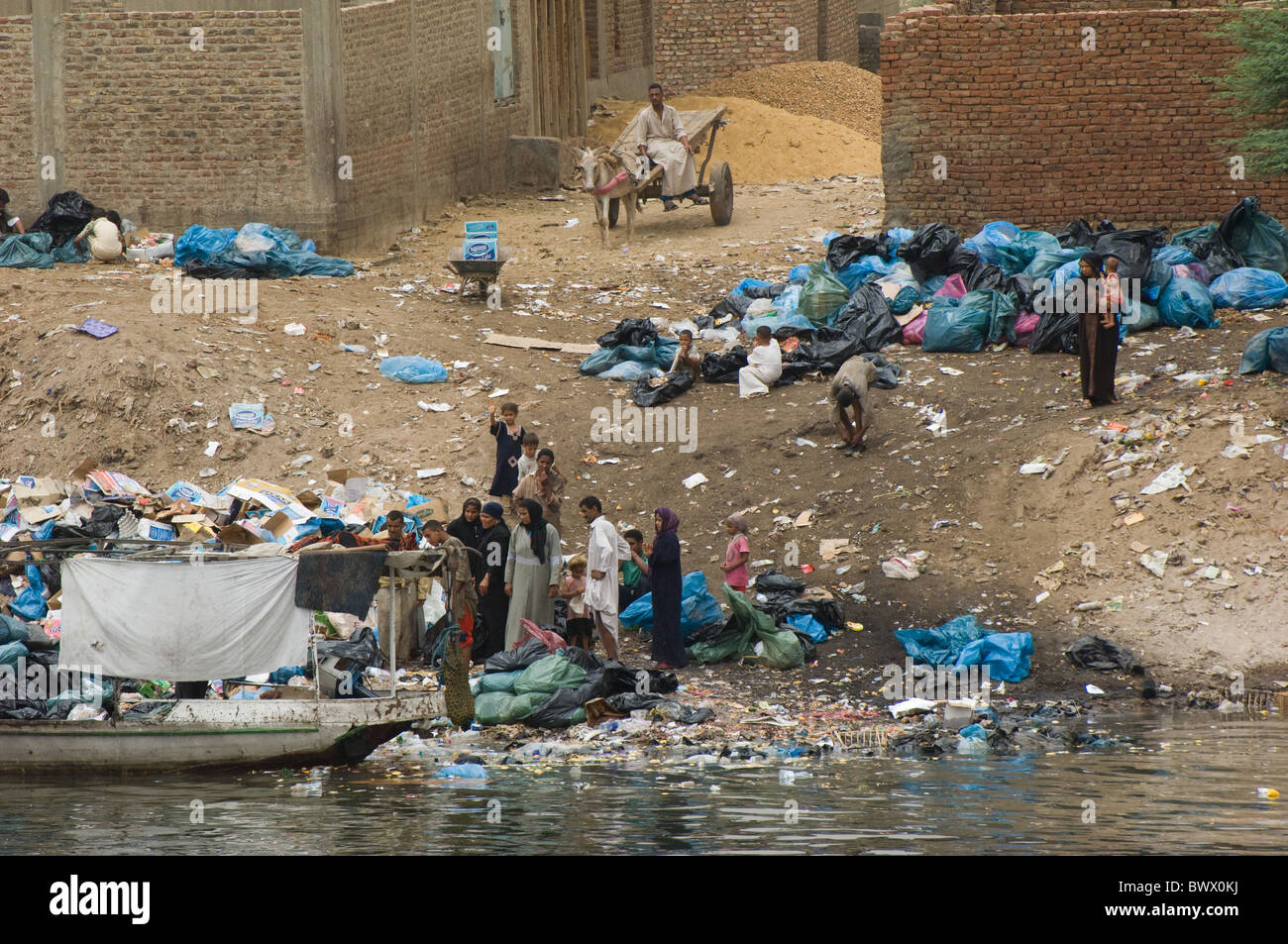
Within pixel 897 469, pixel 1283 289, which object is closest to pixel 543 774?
pixel 897 469

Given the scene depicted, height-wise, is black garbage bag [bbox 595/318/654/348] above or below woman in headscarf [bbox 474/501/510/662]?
above

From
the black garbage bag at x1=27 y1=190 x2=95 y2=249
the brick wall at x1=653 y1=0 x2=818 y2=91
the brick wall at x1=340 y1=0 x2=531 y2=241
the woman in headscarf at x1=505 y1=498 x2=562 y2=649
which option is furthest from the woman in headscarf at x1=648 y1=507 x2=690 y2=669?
the brick wall at x1=653 y1=0 x2=818 y2=91

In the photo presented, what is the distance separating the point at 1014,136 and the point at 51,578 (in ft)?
32.3

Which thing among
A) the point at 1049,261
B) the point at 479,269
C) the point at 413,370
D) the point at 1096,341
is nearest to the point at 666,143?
the point at 479,269

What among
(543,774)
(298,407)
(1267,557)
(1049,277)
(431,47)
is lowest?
(543,774)

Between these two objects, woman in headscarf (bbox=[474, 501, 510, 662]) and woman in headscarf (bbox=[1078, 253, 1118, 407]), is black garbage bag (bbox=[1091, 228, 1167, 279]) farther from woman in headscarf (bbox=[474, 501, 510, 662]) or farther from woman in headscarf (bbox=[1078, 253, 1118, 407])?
woman in headscarf (bbox=[474, 501, 510, 662])

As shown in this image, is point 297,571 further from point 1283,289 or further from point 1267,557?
point 1283,289

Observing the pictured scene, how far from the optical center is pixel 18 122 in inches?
693

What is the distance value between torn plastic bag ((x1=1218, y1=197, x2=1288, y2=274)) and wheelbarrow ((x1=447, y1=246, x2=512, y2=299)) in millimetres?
6748

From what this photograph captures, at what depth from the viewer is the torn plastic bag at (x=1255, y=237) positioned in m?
15.5

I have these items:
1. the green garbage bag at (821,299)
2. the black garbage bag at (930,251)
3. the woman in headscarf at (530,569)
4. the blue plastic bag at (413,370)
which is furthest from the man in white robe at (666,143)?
the woman in headscarf at (530,569)

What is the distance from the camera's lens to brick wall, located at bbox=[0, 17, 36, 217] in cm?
1744

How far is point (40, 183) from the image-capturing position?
695 inches

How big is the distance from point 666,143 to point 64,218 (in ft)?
21.0
